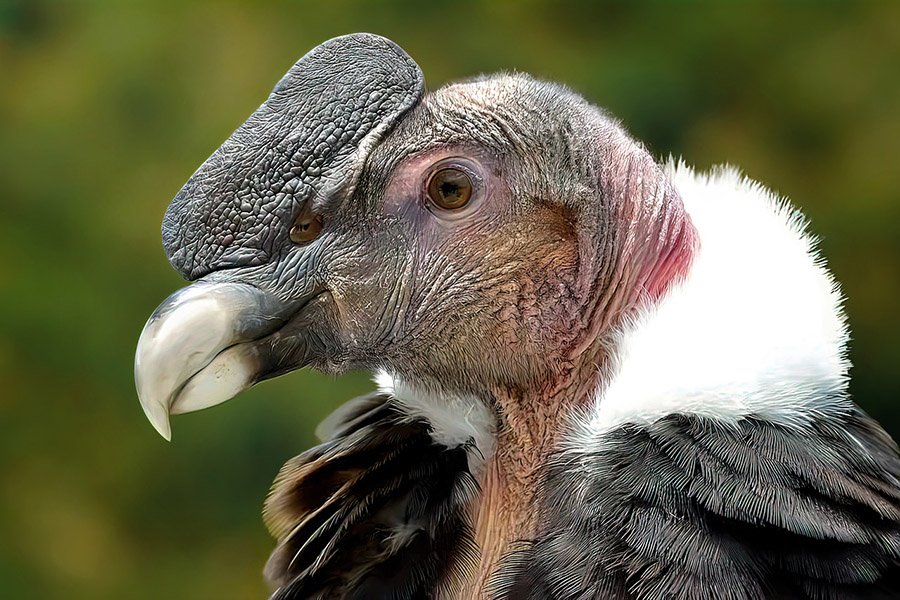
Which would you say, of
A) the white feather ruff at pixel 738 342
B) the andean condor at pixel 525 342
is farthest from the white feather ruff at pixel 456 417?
the white feather ruff at pixel 738 342

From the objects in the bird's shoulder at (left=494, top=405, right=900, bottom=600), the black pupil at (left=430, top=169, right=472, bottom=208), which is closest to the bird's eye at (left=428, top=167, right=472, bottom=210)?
the black pupil at (left=430, top=169, right=472, bottom=208)

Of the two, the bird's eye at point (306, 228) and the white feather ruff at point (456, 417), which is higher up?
the bird's eye at point (306, 228)

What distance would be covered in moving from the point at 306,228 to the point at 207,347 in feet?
0.86

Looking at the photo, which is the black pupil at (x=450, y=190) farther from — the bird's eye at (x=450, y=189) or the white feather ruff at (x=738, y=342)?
the white feather ruff at (x=738, y=342)

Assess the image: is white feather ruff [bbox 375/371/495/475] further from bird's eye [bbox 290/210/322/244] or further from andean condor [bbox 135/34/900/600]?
bird's eye [bbox 290/210/322/244]

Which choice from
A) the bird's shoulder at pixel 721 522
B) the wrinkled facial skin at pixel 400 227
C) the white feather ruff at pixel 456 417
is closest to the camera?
the bird's shoulder at pixel 721 522

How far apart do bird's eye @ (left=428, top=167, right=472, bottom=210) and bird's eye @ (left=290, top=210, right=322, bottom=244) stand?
7.7 inches

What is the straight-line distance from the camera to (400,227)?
1.81 meters

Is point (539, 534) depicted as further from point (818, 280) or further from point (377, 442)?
point (818, 280)

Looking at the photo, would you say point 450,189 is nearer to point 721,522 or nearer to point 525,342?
point 525,342

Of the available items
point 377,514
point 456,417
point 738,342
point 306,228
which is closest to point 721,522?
point 738,342

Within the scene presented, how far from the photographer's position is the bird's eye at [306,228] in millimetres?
1766

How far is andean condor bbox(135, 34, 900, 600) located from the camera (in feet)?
5.29

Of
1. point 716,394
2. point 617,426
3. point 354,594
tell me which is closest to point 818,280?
point 716,394
